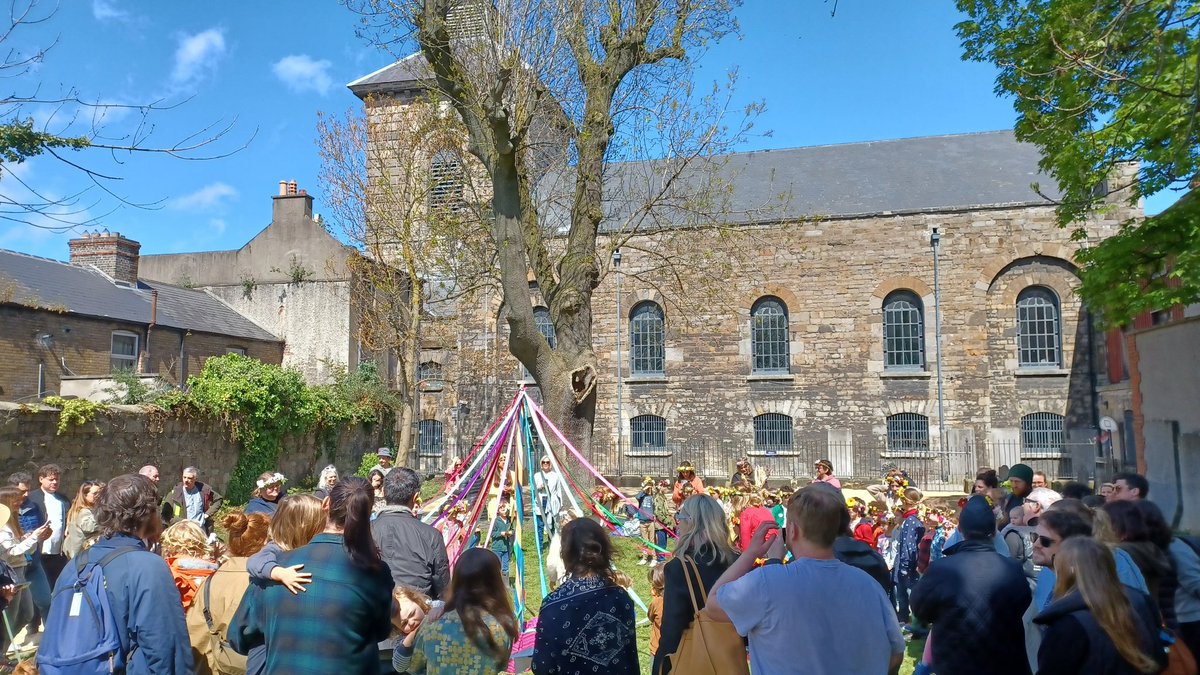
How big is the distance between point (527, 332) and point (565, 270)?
3.85ft

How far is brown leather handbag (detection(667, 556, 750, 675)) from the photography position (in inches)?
129

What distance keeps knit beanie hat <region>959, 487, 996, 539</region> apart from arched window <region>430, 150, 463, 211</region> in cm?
1116

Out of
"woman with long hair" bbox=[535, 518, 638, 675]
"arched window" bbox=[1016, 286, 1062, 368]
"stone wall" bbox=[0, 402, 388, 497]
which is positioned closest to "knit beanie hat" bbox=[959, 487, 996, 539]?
"woman with long hair" bbox=[535, 518, 638, 675]

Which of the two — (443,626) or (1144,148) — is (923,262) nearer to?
(1144,148)

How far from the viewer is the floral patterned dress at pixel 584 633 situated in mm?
3355

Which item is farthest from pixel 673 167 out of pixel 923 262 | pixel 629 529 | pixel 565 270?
pixel 923 262

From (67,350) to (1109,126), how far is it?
20.4 m

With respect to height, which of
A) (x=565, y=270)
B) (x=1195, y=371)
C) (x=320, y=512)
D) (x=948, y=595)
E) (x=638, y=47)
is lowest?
(x=948, y=595)

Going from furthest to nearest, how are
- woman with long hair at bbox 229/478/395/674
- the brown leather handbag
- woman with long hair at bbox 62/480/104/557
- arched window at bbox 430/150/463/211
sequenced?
arched window at bbox 430/150/463/211 < woman with long hair at bbox 62/480/104/557 < woman with long hair at bbox 229/478/395/674 < the brown leather handbag

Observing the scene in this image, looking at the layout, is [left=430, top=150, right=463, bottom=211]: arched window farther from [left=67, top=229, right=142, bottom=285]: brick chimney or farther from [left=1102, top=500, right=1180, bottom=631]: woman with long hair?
[left=1102, top=500, right=1180, bottom=631]: woman with long hair

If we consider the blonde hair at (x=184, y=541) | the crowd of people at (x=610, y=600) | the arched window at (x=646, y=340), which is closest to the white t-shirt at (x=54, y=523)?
the crowd of people at (x=610, y=600)

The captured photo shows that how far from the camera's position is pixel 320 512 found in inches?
158

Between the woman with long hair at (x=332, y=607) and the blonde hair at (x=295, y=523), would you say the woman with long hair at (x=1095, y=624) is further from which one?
the blonde hair at (x=295, y=523)

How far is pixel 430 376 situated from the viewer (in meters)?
26.5
